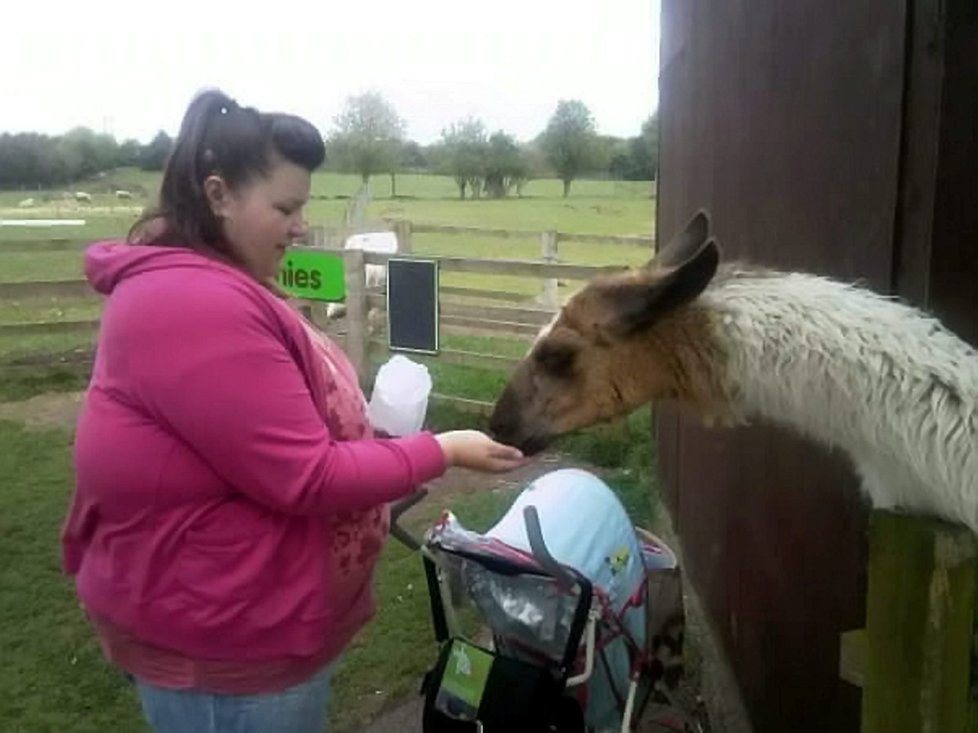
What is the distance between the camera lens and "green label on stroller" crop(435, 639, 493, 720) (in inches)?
105

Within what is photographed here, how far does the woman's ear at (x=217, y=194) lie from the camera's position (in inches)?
74.8

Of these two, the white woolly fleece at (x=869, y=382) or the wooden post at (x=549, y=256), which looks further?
the wooden post at (x=549, y=256)

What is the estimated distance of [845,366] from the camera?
2074 mm

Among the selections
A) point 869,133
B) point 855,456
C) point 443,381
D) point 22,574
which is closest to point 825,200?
point 869,133

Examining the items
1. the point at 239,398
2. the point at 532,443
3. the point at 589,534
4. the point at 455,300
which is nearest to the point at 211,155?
the point at 239,398

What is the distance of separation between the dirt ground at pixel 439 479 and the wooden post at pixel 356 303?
2343mm

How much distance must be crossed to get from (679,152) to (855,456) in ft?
14.2

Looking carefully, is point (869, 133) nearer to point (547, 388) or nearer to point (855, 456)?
point (855, 456)

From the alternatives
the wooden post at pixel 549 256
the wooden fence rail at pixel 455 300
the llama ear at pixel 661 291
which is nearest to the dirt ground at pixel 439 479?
the wooden fence rail at pixel 455 300

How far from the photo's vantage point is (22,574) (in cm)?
569

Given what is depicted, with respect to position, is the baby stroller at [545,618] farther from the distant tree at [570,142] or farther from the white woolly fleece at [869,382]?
the distant tree at [570,142]

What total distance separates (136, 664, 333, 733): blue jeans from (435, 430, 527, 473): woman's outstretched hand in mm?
532

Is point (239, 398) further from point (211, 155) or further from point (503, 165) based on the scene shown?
point (503, 165)

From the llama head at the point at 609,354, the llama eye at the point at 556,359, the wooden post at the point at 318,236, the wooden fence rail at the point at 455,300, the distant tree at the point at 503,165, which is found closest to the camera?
the llama head at the point at 609,354
